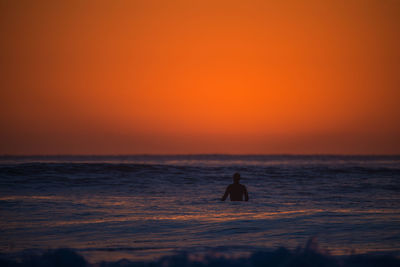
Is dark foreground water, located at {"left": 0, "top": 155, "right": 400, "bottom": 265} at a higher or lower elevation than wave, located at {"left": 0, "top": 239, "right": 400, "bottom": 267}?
lower

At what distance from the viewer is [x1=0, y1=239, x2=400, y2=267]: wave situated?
17.6 feet

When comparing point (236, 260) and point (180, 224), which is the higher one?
point (236, 260)

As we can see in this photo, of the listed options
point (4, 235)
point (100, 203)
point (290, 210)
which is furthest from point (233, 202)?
point (4, 235)

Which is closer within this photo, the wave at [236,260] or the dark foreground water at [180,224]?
the wave at [236,260]

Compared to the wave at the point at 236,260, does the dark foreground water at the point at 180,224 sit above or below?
below

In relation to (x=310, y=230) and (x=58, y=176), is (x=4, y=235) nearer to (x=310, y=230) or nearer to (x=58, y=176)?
(x=310, y=230)

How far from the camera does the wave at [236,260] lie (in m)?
5.36

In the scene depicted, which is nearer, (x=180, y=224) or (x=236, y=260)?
(x=236, y=260)

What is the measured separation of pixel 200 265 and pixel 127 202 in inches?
346

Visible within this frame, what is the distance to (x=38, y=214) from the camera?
10562 millimetres

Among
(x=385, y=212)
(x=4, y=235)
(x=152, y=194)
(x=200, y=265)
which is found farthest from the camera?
(x=152, y=194)

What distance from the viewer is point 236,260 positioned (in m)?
5.54

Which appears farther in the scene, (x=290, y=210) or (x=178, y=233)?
(x=290, y=210)

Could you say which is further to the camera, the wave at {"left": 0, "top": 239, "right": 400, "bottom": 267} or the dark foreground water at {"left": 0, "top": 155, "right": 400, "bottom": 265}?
the dark foreground water at {"left": 0, "top": 155, "right": 400, "bottom": 265}
